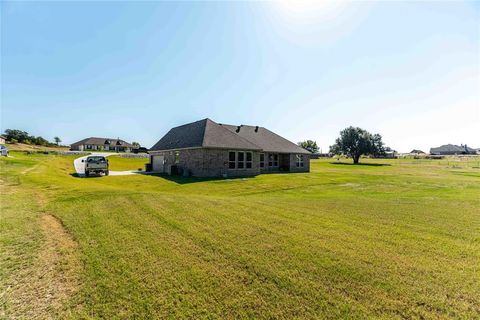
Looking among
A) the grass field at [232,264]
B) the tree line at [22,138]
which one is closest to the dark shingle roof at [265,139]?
the grass field at [232,264]

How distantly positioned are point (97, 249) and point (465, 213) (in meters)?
12.1

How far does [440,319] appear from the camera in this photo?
10.1 feet

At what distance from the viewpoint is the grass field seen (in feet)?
10.8

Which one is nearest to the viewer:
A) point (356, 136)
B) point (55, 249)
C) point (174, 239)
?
point (55, 249)

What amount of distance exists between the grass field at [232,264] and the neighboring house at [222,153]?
512 inches

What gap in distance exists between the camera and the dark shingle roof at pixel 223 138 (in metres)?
21.9

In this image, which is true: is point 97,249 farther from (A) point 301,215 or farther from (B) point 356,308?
(A) point 301,215

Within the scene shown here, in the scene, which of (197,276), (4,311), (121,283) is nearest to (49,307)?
(4,311)

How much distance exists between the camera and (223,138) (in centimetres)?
2284

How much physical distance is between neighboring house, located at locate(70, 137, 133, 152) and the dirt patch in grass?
87504 mm

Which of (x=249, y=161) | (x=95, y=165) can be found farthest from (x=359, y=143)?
(x=95, y=165)

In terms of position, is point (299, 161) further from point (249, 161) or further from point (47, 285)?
point (47, 285)

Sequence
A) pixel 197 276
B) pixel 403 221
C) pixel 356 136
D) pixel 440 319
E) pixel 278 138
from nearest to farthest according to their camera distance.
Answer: pixel 440 319
pixel 197 276
pixel 403 221
pixel 278 138
pixel 356 136

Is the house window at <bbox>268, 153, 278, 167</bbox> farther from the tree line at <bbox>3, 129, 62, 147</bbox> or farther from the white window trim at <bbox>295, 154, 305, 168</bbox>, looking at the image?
the tree line at <bbox>3, 129, 62, 147</bbox>
